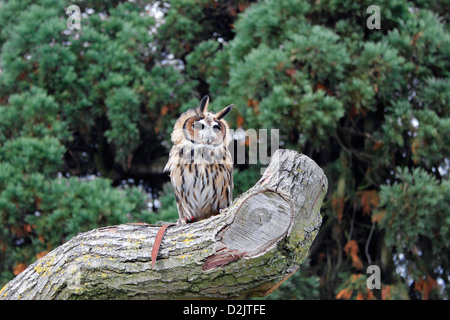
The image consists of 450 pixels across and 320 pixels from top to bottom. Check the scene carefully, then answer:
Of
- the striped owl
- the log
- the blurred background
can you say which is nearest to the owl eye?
the striped owl

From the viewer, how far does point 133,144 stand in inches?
191

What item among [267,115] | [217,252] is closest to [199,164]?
[217,252]

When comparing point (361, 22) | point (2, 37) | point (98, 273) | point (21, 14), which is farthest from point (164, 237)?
point (2, 37)

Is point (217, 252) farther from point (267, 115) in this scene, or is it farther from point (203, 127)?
point (267, 115)

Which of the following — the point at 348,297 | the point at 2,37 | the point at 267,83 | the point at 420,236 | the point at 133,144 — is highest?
the point at 2,37

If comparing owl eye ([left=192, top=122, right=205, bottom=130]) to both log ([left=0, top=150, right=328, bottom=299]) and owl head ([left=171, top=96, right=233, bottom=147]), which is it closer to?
owl head ([left=171, top=96, right=233, bottom=147])

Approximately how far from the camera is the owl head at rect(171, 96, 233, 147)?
2.70 metres

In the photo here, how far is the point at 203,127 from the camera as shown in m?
2.72

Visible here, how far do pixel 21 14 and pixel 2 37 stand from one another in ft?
1.67

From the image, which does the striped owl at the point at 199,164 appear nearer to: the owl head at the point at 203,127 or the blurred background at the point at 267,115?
the owl head at the point at 203,127

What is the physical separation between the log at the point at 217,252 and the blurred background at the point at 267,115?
1.89 metres

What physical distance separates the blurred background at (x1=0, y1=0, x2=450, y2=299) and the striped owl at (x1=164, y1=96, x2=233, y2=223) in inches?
51.4

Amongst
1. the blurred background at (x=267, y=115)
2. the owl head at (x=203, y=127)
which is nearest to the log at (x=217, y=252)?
the owl head at (x=203, y=127)
